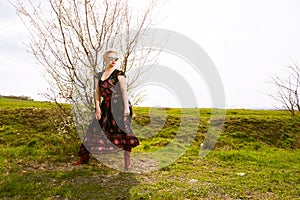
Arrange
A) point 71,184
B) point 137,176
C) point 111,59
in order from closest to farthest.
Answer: point 71,184, point 137,176, point 111,59

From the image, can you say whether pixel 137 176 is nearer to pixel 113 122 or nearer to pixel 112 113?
pixel 113 122

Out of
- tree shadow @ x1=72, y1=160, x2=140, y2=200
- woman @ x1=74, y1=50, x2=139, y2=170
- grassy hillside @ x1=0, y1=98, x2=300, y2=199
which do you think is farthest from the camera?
woman @ x1=74, y1=50, x2=139, y2=170

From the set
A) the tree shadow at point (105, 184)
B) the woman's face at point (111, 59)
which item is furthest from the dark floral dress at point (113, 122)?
the tree shadow at point (105, 184)

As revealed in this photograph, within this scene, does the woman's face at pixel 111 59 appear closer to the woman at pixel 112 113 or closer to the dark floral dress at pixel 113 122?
the woman at pixel 112 113

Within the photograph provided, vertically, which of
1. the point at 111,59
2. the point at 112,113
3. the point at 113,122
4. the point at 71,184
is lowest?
the point at 71,184

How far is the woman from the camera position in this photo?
22.4ft

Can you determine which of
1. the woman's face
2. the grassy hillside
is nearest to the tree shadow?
the grassy hillside

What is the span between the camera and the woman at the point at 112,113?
269 inches

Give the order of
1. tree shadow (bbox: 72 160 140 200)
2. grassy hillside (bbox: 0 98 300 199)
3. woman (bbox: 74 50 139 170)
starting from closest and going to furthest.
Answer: tree shadow (bbox: 72 160 140 200)
grassy hillside (bbox: 0 98 300 199)
woman (bbox: 74 50 139 170)

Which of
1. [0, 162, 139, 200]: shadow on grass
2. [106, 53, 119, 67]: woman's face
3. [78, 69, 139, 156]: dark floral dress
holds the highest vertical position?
[106, 53, 119, 67]: woman's face

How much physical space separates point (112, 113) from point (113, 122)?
0.22m

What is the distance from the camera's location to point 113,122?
6.94 meters

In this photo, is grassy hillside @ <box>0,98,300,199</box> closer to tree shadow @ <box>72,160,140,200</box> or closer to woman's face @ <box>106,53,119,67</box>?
tree shadow @ <box>72,160,140,200</box>

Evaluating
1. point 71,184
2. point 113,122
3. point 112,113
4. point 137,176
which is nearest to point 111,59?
point 112,113
